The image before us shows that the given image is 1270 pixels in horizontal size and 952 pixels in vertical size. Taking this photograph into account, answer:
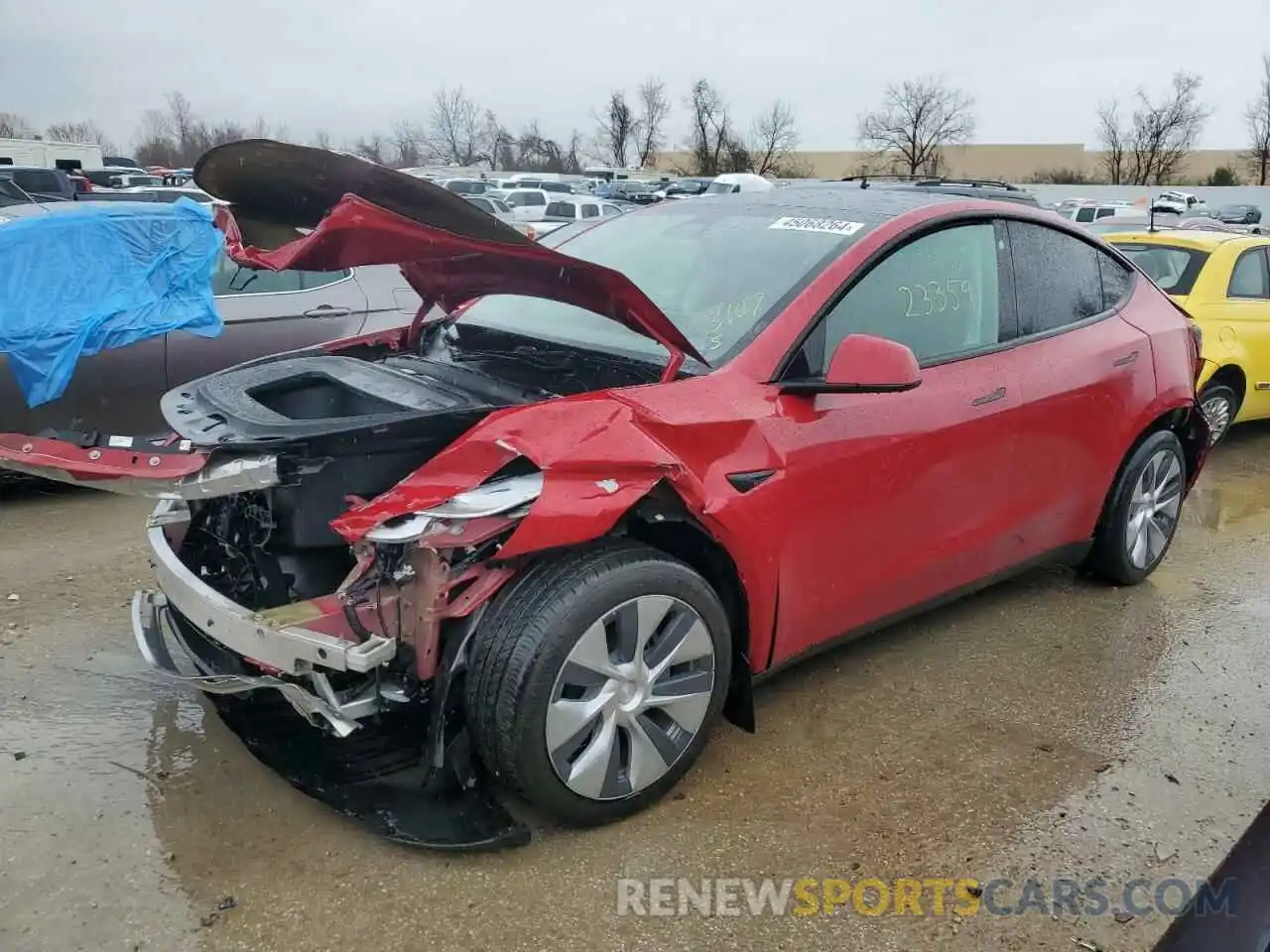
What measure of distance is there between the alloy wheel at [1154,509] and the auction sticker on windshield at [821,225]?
6.00 ft

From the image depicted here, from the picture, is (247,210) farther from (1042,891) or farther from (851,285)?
(1042,891)

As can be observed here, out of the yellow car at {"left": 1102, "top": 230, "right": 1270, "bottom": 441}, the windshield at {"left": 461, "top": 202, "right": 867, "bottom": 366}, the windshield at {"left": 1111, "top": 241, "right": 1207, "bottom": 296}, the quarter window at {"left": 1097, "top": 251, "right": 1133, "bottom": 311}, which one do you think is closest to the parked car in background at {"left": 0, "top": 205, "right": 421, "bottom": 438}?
the windshield at {"left": 461, "top": 202, "right": 867, "bottom": 366}

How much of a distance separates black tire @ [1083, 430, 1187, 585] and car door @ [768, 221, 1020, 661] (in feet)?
2.56

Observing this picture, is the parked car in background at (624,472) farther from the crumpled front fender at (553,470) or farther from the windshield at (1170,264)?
the windshield at (1170,264)

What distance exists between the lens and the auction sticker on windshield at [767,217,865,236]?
10.8 ft

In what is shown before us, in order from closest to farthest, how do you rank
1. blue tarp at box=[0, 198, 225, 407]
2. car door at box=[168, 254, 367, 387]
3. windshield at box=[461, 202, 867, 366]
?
windshield at box=[461, 202, 867, 366] → blue tarp at box=[0, 198, 225, 407] → car door at box=[168, 254, 367, 387]

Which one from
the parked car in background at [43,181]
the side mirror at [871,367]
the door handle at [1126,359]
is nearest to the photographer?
the side mirror at [871,367]

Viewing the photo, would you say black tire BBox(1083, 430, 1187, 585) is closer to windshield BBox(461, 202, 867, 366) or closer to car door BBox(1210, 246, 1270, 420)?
windshield BBox(461, 202, 867, 366)

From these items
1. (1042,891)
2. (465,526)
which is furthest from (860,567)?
(465,526)

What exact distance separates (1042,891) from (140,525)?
4386 millimetres

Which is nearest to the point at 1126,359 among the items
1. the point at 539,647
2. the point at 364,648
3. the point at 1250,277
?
the point at 539,647

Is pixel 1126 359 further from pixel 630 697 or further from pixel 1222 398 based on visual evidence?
pixel 1222 398

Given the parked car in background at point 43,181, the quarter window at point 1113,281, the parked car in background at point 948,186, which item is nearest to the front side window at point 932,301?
the parked car in background at point 948,186

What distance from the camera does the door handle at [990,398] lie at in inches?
132
